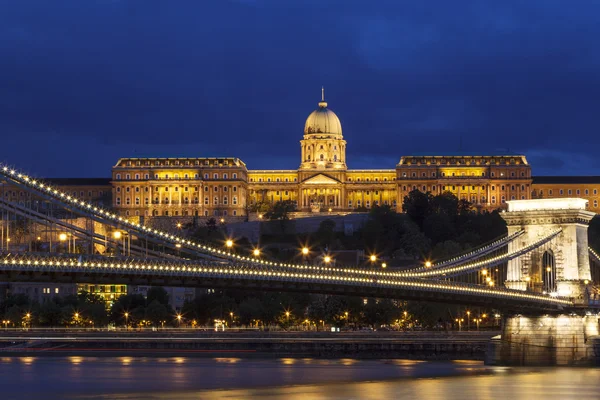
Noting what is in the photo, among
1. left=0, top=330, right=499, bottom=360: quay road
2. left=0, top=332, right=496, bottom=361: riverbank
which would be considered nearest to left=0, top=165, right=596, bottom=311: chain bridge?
left=0, top=332, right=496, bottom=361: riverbank

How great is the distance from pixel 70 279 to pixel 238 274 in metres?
7.22

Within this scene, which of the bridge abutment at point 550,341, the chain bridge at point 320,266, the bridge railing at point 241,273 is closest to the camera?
the bridge railing at point 241,273

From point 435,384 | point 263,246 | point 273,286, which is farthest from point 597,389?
point 263,246

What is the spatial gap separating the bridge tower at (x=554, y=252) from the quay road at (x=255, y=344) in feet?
23.0

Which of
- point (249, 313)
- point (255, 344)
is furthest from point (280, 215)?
point (255, 344)

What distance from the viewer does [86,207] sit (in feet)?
192

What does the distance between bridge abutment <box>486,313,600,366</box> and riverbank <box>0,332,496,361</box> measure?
339 inches

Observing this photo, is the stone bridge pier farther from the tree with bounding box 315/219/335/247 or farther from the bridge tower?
the tree with bounding box 315/219/335/247

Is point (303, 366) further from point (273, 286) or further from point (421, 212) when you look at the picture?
point (421, 212)

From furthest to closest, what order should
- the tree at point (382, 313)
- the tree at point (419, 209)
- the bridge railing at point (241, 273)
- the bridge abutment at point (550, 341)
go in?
the tree at point (419, 209) → the tree at point (382, 313) → the bridge abutment at point (550, 341) → the bridge railing at point (241, 273)

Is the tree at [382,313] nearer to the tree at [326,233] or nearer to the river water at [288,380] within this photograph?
the river water at [288,380]

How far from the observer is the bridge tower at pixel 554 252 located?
257 ft

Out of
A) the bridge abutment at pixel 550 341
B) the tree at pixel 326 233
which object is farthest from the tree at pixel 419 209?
the bridge abutment at pixel 550 341

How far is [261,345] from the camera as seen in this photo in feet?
301
